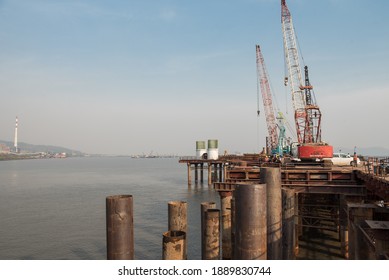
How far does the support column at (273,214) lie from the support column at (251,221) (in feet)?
6.47

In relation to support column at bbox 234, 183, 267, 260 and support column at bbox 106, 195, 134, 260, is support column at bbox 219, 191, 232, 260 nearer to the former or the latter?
support column at bbox 234, 183, 267, 260

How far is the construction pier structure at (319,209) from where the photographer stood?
11.0 meters

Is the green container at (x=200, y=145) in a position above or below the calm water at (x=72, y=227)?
above

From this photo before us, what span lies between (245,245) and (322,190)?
1404cm

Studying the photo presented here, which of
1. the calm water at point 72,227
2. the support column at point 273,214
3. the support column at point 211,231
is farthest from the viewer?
the calm water at point 72,227

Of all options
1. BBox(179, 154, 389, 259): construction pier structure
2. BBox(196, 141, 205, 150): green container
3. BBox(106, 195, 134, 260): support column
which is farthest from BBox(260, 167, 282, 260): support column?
BBox(196, 141, 205, 150): green container

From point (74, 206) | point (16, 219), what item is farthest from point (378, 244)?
point (74, 206)

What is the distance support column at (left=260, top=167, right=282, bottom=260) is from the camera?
35.3 ft

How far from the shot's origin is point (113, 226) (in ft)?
29.7

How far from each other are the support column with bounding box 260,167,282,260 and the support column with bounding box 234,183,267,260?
1.97 m

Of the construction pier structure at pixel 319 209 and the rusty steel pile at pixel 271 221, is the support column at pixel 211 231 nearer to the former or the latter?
the rusty steel pile at pixel 271 221

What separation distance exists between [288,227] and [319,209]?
1728 cm

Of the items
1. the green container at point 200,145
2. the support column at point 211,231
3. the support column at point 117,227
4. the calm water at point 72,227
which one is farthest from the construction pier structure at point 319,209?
the green container at point 200,145

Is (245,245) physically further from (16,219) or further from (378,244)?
(16,219)
